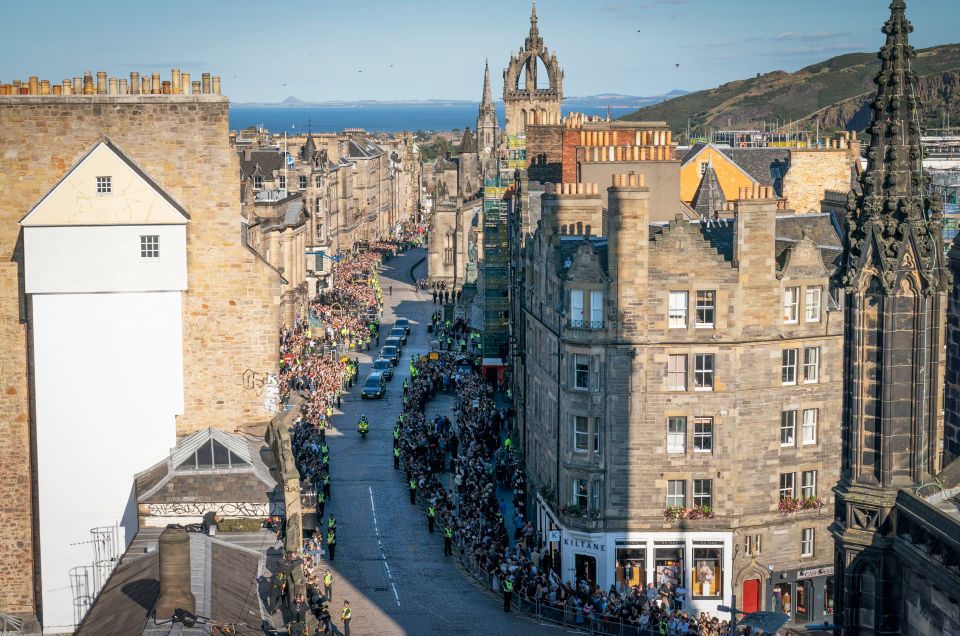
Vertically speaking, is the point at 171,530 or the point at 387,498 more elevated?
the point at 171,530

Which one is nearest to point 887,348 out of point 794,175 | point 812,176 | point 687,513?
point 687,513

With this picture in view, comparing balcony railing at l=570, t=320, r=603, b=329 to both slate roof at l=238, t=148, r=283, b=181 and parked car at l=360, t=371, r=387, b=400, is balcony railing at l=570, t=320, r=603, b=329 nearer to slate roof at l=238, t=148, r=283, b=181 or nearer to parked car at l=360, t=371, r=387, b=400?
parked car at l=360, t=371, r=387, b=400

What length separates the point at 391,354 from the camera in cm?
8206

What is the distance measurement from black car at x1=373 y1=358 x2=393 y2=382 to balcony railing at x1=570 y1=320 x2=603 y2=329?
33.9 meters

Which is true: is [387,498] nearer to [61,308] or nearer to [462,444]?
[462,444]

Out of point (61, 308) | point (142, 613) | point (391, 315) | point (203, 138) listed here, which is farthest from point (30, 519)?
point (391, 315)

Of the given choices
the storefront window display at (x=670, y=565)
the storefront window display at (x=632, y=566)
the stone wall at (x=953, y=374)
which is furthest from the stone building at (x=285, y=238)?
the stone wall at (x=953, y=374)

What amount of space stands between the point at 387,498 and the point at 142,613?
76.2 feet

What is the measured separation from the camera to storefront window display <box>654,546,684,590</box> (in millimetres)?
40594

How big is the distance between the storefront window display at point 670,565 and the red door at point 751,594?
179cm

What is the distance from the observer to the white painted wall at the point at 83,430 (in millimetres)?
40844

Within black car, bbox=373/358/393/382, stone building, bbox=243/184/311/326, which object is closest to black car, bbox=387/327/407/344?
stone building, bbox=243/184/311/326

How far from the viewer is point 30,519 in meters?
41.9

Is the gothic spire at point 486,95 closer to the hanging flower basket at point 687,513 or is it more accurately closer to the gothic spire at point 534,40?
the gothic spire at point 534,40
